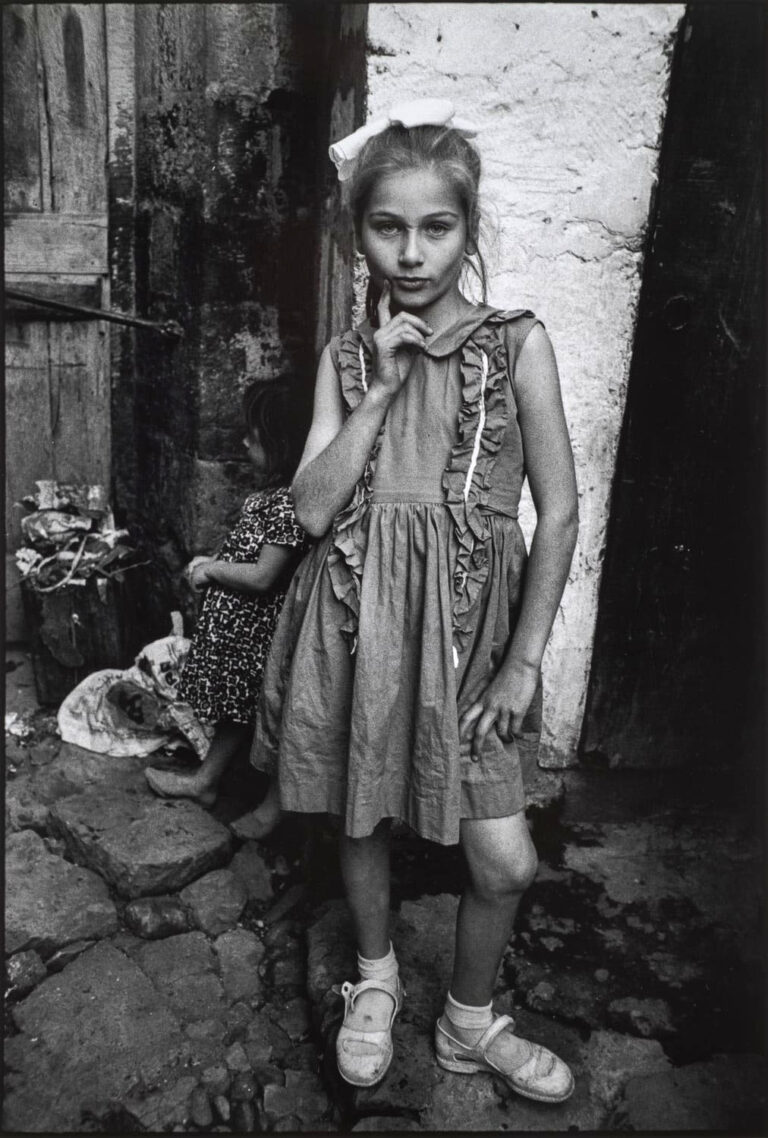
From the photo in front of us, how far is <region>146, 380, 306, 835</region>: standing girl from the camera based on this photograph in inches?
101

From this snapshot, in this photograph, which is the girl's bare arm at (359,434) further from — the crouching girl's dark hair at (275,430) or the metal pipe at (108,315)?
the metal pipe at (108,315)

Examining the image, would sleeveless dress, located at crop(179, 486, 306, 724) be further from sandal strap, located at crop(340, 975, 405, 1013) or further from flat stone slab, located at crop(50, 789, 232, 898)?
sandal strap, located at crop(340, 975, 405, 1013)

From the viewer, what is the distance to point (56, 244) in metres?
3.46

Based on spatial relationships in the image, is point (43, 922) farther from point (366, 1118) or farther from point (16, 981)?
point (366, 1118)

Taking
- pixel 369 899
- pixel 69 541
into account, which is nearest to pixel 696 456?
pixel 369 899

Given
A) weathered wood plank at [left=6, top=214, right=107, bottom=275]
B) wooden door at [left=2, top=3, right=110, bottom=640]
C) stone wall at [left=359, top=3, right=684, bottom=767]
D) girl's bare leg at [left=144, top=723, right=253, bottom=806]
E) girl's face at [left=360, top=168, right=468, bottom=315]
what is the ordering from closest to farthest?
girl's face at [left=360, top=168, right=468, bottom=315] → stone wall at [left=359, top=3, right=684, bottom=767] → girl's bare leg at [left=144, top=723, right=253, bottom=806] → wooden door at [left=2, top=3, right=110, bottom=640] → weathered wood plank at [left=6, top=214, right=107, bottom=275]

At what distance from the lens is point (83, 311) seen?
3.28m

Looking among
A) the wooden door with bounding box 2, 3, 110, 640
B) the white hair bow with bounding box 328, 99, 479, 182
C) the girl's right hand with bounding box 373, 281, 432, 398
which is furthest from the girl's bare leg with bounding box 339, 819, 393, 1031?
the wooden door with bounding box 2, 3, 110, 640

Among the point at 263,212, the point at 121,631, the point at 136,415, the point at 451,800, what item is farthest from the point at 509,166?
the point at 121,631

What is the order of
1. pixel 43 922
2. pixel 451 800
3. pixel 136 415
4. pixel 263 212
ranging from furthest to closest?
pixel 136 415
pixel 263 212
pixel 43 922
pixel 451 800

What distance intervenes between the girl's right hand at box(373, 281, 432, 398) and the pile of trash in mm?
2053

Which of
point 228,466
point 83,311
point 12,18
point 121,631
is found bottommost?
point 121,631

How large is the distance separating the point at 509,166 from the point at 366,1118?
228 cm

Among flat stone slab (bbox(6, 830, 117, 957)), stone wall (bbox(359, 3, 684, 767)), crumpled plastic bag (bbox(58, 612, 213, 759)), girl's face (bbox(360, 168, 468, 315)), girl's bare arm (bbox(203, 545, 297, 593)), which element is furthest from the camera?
crumpled plastic bag (bbox(58, 612, 213, 759))
